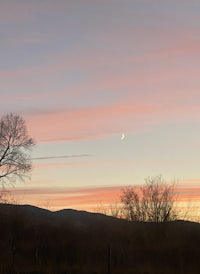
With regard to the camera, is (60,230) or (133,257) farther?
(60,230)

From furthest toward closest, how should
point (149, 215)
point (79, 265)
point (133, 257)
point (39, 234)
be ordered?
point (149, 215) → point (39, 234) → point (133, 257) → point (79, 265)

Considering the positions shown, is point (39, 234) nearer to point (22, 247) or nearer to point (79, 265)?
point (22, 247)

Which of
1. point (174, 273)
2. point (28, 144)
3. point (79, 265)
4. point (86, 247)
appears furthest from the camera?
point (28, 144)

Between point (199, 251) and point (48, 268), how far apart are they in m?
10.2

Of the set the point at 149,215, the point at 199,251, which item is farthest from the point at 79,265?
the point at 149,215

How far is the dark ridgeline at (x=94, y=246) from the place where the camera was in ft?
87.4

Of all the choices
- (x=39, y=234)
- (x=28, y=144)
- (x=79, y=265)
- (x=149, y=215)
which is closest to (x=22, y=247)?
(x=39, y=234)

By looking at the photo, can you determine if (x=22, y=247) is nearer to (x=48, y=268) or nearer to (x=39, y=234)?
(x=39, y=234)

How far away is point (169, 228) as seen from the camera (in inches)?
1574

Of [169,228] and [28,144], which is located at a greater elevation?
[28,144]

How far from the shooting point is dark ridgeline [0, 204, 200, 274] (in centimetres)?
2663

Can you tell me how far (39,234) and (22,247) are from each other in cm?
333

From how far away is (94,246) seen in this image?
33438 millimetres

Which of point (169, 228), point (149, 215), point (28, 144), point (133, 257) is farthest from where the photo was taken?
point (28, 144)
